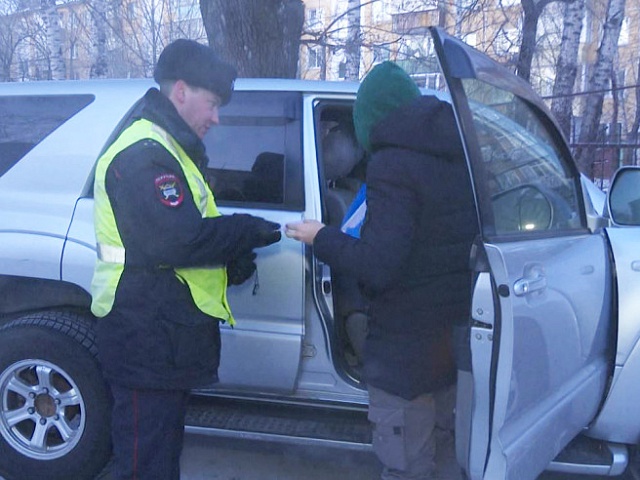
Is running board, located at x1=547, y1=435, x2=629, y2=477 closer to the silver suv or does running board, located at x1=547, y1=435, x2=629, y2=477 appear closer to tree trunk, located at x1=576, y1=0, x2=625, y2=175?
the silver suv

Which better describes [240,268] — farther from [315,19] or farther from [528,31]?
[315,19]

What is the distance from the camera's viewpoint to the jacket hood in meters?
2.58

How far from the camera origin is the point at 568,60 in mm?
12477

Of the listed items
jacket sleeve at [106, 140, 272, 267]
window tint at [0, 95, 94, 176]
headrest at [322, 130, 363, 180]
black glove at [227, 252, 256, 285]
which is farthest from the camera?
headrest at [322, 130, 363, 180]

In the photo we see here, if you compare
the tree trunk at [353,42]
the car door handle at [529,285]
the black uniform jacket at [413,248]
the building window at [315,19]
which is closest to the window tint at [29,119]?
the black uniform jacket at [413,248]

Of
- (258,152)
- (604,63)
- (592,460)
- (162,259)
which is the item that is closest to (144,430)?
(162,259)

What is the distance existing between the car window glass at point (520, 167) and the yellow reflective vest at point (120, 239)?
97 cm

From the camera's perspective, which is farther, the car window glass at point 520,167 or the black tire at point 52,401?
the black tire at point 52,401

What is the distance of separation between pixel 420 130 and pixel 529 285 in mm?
621

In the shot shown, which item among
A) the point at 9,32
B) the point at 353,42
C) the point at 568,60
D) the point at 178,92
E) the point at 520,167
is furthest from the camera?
the point at 9,32

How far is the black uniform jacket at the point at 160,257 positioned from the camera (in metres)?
2.51

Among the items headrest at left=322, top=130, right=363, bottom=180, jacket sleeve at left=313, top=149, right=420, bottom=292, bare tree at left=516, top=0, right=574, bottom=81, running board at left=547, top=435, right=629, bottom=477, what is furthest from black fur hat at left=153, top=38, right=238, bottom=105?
bare tree at left=516, top=0, right=574, bottom=81

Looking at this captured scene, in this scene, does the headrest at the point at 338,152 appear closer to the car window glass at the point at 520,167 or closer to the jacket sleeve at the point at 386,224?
the car window glass at the point at 520,167

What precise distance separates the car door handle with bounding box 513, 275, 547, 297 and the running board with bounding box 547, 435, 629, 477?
0.89 metres
